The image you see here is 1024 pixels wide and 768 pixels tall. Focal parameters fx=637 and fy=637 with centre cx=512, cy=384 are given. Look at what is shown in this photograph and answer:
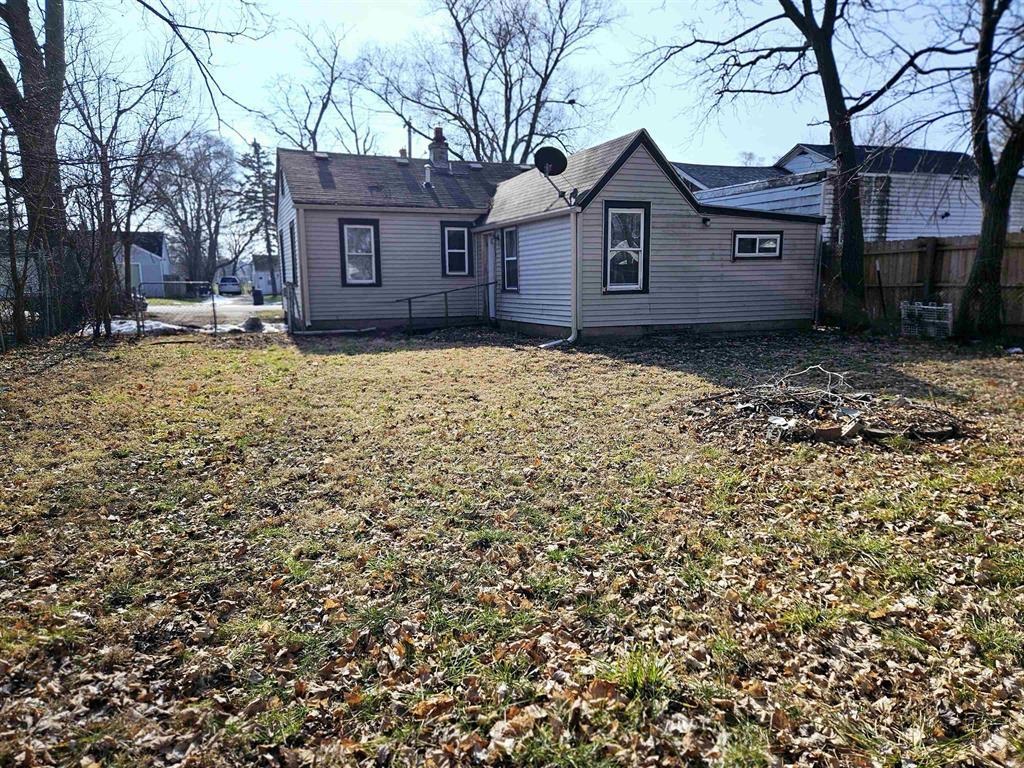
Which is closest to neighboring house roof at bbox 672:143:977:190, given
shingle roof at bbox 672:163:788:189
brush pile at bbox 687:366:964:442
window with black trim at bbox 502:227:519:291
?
shingle roof at bbox 672:163:788:189

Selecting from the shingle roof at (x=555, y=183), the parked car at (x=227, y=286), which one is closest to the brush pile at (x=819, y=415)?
the shingle roof at (x=555, y=183)

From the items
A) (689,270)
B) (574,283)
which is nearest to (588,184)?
(574,283)

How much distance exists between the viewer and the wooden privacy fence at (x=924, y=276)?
12.3 m

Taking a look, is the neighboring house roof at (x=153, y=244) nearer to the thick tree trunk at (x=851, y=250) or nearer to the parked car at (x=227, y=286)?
the parked car at (x=227, y=286)

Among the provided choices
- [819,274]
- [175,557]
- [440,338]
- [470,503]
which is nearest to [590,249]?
[440,338]

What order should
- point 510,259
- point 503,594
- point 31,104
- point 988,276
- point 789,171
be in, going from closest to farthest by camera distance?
point 503,594, point 31,104, point 988,276, point 510,259, point 789,171

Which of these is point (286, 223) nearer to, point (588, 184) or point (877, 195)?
point (588, 184)

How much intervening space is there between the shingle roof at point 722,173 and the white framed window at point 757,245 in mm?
8043

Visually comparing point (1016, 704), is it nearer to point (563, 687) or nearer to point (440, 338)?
point (563, 687)

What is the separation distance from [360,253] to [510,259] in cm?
403

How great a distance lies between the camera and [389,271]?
1694 centimetres

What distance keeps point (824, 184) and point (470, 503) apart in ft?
53.3

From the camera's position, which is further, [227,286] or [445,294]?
[227,286]

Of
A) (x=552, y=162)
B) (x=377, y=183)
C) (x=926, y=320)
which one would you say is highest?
(x=377, y=183)
